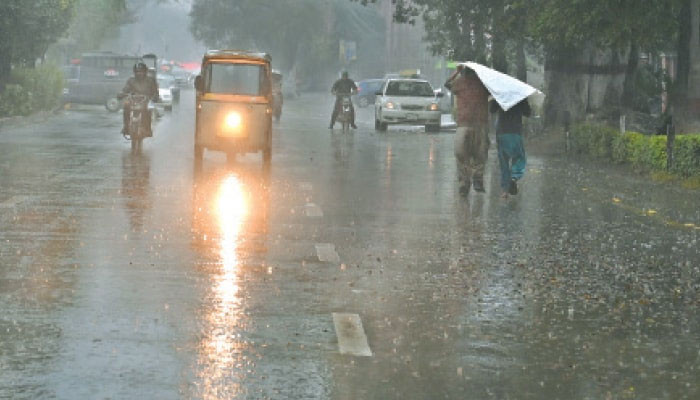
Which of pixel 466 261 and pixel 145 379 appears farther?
pixel 466 261

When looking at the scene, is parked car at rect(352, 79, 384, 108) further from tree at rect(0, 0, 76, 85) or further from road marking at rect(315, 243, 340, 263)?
road marking at rect(315, 243, 340, 263)

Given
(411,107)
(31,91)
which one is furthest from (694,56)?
(31,91)

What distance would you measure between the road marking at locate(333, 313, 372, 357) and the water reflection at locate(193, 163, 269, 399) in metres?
0.57

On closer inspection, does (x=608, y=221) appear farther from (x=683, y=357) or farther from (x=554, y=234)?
(x=683, y=357)

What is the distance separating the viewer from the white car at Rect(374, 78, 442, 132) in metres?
43.8

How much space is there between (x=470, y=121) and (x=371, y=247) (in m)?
6.89

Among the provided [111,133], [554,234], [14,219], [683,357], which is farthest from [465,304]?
[111,133]

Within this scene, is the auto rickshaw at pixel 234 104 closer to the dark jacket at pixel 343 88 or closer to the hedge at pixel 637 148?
the hedge at pixel 637 148

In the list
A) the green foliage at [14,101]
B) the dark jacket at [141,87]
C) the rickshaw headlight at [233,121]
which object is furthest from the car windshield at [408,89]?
the rickshaw headlight at [233,121]

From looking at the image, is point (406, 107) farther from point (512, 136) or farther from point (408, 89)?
point (512, 136)

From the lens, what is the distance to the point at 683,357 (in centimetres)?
862

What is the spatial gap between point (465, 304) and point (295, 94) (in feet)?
265

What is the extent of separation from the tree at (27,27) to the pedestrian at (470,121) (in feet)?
84.6

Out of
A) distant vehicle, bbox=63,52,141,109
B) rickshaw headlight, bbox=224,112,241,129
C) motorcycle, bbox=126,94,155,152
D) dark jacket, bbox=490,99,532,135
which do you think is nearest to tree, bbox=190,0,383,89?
distant vehicle, bbox=63,52,141,109
